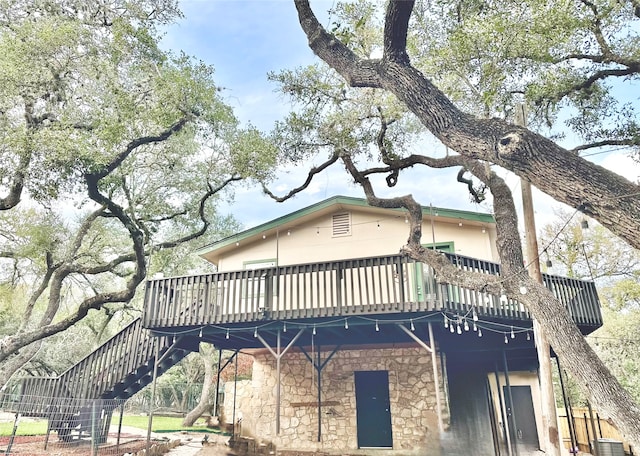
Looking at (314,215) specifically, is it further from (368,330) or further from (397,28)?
(397,28)

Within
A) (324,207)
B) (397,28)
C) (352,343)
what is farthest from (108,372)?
(397,28)

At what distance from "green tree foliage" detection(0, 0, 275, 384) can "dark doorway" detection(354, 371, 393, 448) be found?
629 centimetres

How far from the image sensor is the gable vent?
12.8 metres

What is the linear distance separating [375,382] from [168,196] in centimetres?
881

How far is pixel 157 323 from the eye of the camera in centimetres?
1012

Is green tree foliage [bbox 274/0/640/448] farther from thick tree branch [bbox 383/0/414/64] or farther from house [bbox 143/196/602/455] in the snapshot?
house [bbox 143/196/602/455]

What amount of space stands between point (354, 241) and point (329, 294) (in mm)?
3076

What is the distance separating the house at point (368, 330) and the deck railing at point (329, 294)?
0.03 m

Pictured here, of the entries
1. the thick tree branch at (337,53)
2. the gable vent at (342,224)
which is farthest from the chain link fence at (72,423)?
the thick tree branch at (337,53)

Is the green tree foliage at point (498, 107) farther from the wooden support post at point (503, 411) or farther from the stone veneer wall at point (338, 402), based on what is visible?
the stone veneer wall at point (338, 402)

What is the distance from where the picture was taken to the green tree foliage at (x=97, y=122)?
994 centimetres

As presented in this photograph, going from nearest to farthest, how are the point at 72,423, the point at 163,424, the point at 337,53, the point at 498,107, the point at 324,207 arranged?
the point at 337,53 → the point at 498,107 → the point at 72,423 → the point at 324,207 → the point at 163,424

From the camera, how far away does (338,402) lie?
11719 millimetres

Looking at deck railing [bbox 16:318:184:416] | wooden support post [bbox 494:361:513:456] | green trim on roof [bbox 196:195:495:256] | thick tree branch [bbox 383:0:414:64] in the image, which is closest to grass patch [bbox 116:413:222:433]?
deck railing [bbox 16:318:184:416]
